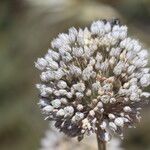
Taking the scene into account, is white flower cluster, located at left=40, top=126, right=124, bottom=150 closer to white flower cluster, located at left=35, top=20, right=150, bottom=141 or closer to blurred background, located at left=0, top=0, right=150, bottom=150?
blurred background, located at left=0, top=0, right=150, bottom=150

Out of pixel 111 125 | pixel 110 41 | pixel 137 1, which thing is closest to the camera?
pixel 111 125

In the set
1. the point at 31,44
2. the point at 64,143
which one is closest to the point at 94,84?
the point at 64,143

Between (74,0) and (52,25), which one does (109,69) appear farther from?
(52,25)

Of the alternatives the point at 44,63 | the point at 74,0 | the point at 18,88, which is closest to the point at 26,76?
the point at 18,88

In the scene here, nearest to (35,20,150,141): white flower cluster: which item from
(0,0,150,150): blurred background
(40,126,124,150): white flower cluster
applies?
(40,126,124,150): white flower cluster

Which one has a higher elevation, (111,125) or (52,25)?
(52,25)

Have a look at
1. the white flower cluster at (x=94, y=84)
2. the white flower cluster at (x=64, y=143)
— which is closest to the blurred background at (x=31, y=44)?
the white flower cluster at (x=64, y=143)
